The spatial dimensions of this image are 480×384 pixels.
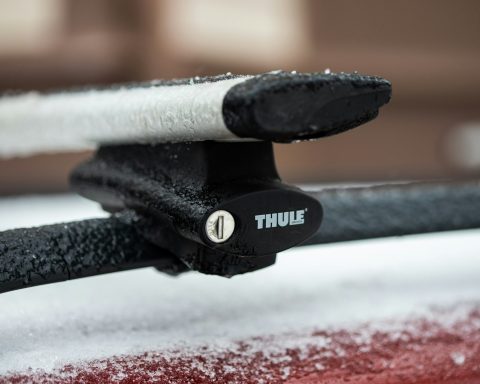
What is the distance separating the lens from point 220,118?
54cm

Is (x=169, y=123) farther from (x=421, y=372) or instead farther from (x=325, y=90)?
(x=421, y=372)

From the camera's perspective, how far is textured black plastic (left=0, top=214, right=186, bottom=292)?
0.61m

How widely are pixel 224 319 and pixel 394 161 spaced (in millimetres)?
4133

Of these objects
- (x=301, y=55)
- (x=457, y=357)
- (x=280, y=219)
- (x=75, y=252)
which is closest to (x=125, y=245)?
(x=75, y=252)

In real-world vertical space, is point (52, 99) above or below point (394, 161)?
above

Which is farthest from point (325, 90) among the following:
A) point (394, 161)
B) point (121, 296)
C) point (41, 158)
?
point (394, 161)

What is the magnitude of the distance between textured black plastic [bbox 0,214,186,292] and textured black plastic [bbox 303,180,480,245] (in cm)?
19

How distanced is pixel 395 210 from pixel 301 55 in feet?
11.8

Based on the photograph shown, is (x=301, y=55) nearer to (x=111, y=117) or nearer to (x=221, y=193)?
(x=111, y=117)

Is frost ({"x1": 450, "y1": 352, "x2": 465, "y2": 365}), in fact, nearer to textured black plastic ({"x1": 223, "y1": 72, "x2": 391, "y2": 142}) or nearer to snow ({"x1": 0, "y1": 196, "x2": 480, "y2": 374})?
snow ({"x1": 0, "y1": 196, "x2": 480, "y2": 374})

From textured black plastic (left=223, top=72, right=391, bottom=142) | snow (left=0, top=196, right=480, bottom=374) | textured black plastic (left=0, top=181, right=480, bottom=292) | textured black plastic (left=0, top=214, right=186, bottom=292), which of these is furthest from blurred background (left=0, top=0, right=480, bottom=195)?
textured black plastic (left=223, top=72, right=391, bottom=142)

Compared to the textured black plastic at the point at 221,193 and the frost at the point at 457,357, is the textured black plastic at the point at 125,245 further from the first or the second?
the frost at the point at 457,357

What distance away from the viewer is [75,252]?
2.11 ft

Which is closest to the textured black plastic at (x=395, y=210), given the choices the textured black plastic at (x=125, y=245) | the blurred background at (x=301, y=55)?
the textured black plastic at (x=125, y=245)
